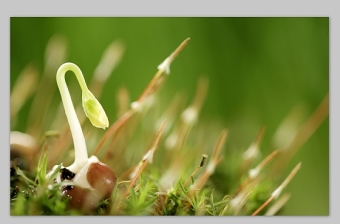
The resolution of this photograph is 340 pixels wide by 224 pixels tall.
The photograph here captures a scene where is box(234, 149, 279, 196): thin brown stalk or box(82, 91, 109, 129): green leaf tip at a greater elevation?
box(82, 91, 109, 129): green leaf tip

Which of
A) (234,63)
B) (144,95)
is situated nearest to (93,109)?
(144,95)

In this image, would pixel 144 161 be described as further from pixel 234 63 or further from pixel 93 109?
pixel 234 63

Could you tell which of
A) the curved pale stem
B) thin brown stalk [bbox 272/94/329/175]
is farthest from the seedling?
thin brown stalk [bbox 272/94/329/175]

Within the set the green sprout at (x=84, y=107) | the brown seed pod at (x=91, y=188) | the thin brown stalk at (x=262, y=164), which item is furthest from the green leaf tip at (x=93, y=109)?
the thin brown stalk at (x=262, y=164)

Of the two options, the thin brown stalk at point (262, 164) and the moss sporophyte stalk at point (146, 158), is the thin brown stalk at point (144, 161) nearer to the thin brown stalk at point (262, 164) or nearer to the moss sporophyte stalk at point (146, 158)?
the moss sporophyte stalk at point (146, 158)

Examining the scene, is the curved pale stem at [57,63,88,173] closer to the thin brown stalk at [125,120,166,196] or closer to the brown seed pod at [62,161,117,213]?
the brown seed pod at [62,161,117,213]

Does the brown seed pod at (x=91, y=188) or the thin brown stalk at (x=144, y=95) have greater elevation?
the thin brown stalk at (x=144, y=95)

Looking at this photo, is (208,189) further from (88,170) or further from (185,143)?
(88,170)
